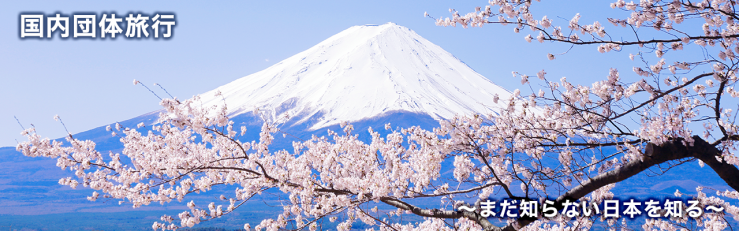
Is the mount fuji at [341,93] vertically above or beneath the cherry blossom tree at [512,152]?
above

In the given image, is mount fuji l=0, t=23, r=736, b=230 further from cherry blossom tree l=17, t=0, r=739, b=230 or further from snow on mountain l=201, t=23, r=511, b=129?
cherry blossom tree l=17, t=0, r=739, b=230

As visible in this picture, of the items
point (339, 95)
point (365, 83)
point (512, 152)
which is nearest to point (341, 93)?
point (339, 95)

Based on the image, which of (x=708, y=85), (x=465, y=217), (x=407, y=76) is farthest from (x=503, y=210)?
(x=407, y=76)

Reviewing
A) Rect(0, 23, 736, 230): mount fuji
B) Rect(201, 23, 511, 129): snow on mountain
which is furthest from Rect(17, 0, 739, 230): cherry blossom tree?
Rect(201, 23, 511, 129): snow on mountain

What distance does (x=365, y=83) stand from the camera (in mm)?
114812

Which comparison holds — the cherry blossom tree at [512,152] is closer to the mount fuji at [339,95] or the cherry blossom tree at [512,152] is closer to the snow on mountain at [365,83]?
the mount fuji at [339,95]

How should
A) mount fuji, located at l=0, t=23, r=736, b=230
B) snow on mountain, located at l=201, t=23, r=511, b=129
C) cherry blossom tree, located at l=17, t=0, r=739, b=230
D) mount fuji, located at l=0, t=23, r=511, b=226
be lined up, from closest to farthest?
cherry blossom tree, located at l=17, t=0, r=739, b=230 < mount fuji, located at l=0, t=23, r=736, b=230 < mount fuji, located at l=0, t=23, r=511, b=226 < snow on mountain, located at l=201, t=23, r=511, b=129

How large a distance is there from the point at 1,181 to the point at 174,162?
496ft

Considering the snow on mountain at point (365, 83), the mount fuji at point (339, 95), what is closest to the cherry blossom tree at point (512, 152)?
the mount fuji at point (339, 95)

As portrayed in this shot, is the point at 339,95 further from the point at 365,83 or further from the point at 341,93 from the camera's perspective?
the point at 365,83

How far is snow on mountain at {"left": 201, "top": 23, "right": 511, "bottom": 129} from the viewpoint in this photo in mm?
105750

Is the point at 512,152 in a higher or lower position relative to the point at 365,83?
lower

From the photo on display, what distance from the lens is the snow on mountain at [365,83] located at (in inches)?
4163

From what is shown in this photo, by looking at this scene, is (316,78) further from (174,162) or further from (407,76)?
(174,162)
